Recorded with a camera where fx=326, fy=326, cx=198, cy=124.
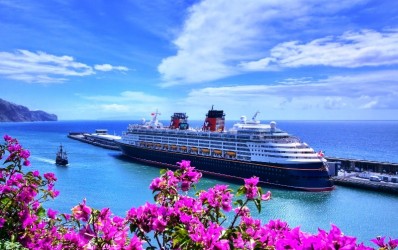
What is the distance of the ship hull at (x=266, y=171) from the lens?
3300 centimetres

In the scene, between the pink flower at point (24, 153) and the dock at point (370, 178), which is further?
the dock at point (370, 178)

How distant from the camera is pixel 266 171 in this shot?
36.0 meters

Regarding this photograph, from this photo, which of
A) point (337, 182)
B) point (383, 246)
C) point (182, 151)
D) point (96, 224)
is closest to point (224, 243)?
point (96, 224)

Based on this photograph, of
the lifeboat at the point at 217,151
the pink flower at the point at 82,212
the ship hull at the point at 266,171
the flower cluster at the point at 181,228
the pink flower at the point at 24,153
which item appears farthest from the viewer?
the lifeboat at the point at 217,151

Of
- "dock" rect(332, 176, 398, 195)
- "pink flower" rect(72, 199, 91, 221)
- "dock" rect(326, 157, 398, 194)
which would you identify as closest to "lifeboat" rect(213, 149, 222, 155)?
"dock" rect(326, 157, 398, 194)

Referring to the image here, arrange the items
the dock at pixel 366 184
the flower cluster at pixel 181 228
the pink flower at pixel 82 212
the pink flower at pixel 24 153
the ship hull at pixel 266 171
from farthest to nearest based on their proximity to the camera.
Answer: the dock at pixel 366 184 < the ship hull at pixel 266 171 < the pink flower at pixel 24 153 < the pink flower at pixel 82 212 < the flower cluster at pixel 181 228

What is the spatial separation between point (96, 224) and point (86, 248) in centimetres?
27

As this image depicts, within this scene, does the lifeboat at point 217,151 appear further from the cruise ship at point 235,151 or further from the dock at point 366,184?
the dock at point 366,184

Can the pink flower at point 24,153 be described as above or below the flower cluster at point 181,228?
above

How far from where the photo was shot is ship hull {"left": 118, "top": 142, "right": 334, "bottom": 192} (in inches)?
1299

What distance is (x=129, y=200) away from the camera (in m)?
27.3

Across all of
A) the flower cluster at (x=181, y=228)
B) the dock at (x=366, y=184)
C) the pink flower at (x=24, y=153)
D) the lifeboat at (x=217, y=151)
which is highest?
the pink flower at (x=24, y=153)

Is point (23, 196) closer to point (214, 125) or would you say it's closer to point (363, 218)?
point (363, 218)

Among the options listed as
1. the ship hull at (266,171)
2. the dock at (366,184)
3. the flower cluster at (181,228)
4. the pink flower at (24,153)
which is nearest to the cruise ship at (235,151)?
the ship hull at (266,171)
